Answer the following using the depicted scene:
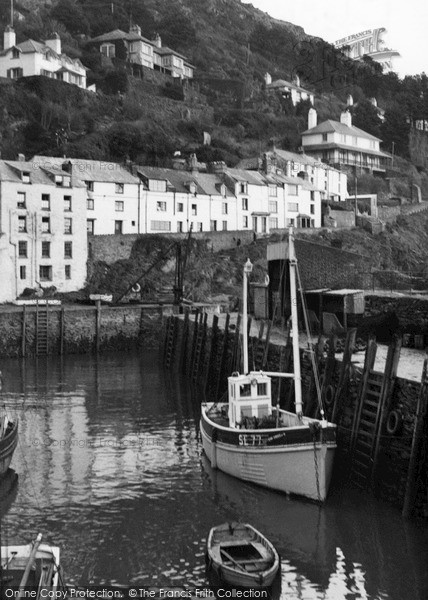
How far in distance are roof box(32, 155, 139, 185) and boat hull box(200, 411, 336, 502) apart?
146 ft

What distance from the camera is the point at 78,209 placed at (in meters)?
66.9

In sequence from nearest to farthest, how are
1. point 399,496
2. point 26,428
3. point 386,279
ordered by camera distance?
point 399,496
point 26,428
point 386,279

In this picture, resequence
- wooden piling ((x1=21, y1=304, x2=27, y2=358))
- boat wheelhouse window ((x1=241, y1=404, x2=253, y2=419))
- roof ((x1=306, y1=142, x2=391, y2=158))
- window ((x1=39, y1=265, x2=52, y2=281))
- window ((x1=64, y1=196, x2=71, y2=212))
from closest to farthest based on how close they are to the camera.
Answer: boat wheelhouse window ((x1=241, y1=404, x2=253, y2=419)), wooden piling ((x1=21, y1=304, x2=27, y2=358)), window ((x1=39, y1=265, x2=52, y2=281)), window ((x1=64, y1=196, x2=71, y2=212)), roof ((x1=306, y1=142, x2=391, y2=158))

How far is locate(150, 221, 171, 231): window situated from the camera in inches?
2928

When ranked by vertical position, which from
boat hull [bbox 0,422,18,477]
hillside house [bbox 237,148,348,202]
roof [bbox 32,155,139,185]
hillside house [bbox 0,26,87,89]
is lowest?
boat hull [bbox 0,422,18,477]

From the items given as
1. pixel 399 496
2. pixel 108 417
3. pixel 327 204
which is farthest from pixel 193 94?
pixel 399 496

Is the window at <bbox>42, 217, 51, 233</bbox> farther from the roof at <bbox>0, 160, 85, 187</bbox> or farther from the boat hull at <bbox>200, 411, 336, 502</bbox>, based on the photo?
the boat hull at <bbox>200, 411, 336, 502</bbox>

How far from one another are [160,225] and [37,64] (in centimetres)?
3953

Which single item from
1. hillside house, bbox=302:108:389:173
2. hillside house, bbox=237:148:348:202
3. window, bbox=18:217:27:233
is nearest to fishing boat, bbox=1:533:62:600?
window, bbox=18:217:27:233

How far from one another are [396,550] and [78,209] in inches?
1968

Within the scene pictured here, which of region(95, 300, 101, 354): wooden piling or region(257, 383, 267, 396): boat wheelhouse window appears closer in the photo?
region(257, 383, 267, 396): boat wheelhouse window

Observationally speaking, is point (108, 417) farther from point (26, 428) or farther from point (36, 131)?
point (36, 131)

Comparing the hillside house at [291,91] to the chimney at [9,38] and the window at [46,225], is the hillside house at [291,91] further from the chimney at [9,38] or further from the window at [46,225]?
the window at [46,225]

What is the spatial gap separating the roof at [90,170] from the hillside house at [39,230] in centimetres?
203
